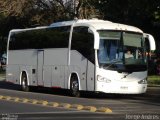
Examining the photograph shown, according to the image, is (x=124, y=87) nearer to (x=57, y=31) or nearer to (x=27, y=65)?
(x=57, y=31)

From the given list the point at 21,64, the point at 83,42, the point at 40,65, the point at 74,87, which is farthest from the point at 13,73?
the point at 83,42

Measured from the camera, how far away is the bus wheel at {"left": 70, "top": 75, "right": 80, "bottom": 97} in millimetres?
25344

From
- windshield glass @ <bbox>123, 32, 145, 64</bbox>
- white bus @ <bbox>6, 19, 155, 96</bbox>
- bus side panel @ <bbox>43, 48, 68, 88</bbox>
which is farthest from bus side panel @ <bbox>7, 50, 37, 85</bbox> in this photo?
windshield glass @ <bbox>123, 32, 145, 64</bbox>

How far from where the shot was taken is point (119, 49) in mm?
24172

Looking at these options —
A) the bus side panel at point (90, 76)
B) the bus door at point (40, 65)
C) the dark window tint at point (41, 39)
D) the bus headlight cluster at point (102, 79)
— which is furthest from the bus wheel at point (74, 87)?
the bus door at point (40, 65)

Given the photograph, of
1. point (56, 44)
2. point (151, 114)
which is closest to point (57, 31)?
point (56, 44)

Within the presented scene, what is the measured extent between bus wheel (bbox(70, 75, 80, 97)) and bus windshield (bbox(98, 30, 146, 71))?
6.94ft

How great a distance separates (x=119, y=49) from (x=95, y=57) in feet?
3.67

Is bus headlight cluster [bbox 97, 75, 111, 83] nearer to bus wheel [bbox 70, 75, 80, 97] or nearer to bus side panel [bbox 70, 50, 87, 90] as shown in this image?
bus side panel [bbox 70, 50, 87, 90]

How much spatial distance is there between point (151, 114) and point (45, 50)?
508 inches

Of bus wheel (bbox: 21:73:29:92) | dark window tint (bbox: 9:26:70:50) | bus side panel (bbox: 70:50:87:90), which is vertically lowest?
bus wheel (bbox: 21:73:29:92)

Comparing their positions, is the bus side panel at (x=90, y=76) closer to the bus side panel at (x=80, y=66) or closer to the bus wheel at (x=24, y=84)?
the bus side panel at (x=80, y=66)

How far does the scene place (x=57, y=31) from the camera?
27.7m

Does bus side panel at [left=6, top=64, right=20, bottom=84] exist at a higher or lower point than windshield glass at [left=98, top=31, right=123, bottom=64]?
lower
